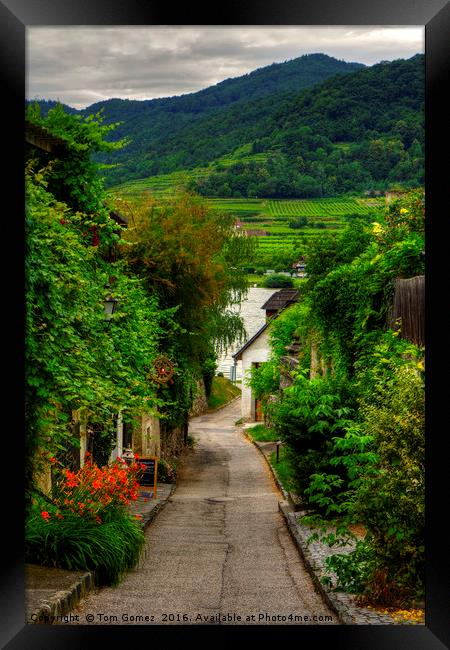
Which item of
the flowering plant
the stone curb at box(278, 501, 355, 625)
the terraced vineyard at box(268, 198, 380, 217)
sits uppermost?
the terraced vineyard at box(268, 198, 380, 217)

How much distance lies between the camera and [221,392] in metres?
53.8

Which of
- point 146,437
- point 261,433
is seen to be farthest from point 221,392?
point 146,437

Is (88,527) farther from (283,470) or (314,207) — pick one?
(283,470)

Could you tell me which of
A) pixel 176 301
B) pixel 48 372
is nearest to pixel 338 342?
pixel 176 301

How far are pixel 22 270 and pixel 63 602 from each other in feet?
11.0

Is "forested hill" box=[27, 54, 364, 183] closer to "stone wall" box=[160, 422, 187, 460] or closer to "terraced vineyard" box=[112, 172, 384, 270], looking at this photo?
"terraced vineyard" box=[112, 172, 384, 270]

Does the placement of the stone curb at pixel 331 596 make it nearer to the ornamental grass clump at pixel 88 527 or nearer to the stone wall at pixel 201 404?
the ornamental grass clump at pixel 88 527

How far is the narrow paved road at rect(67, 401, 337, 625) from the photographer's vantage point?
8039mm

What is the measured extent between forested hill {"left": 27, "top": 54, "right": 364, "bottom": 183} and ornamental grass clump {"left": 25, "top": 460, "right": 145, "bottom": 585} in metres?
5.10

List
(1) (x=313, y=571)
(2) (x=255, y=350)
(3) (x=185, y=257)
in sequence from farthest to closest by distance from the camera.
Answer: (2) (x=255, y=350)
(3) (x=185, y=257)
(1) (x=313, y=571)

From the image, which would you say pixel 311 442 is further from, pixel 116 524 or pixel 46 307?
pixel 46 307

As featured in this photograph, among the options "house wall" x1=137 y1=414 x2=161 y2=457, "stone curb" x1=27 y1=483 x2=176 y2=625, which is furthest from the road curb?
"house wall" x1=137 y1=414 x2=161 y2=457

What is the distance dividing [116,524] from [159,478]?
1153 cm

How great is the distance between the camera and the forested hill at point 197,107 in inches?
497
